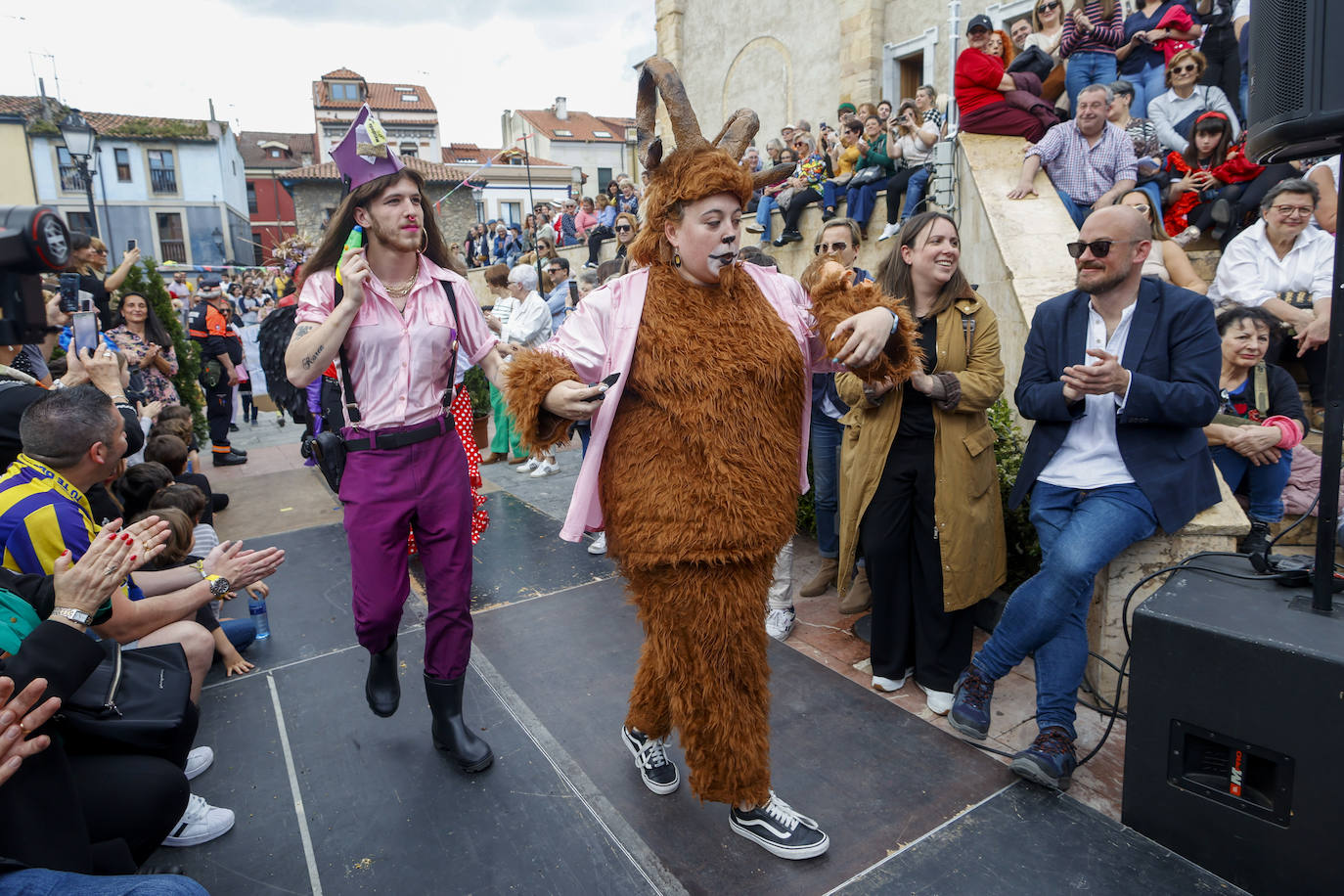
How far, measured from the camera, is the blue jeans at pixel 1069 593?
281 centimetres

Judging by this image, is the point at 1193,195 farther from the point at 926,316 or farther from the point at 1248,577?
the point at 1248,577

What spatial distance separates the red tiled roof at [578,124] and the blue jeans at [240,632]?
1862 inches

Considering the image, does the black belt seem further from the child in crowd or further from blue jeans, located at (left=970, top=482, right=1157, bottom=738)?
the child in crowd

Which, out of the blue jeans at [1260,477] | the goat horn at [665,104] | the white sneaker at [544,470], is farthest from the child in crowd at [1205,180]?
the white sneaker at [544,470]

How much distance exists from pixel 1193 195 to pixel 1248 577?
445 cm

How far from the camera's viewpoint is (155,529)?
7.57 feet

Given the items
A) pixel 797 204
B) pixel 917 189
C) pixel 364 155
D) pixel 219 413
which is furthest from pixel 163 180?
pixel 364 155

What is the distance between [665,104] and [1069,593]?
7.22 ft

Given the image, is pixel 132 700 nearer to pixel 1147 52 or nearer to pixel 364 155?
pixel 364 155

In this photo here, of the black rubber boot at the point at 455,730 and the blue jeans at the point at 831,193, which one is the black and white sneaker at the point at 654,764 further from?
the blue jeans at the point at 831,193

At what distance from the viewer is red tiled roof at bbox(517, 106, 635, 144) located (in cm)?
4841

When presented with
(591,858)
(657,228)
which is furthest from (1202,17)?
(591,858)

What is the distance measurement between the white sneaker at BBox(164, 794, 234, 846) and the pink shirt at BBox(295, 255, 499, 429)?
55.2 inches

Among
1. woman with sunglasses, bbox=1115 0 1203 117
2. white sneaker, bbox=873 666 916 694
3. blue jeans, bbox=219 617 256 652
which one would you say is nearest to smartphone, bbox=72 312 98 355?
blue jeans, bbox=219 617 256 652
